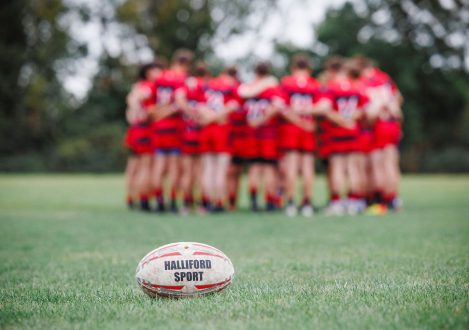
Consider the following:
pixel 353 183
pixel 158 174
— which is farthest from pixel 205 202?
pixel 353 183

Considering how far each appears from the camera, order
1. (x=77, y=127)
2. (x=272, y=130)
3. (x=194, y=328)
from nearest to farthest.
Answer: (x=194, y=328)
(x=272, y=130)
(x=77, y=127)

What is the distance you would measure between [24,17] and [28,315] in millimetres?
34831

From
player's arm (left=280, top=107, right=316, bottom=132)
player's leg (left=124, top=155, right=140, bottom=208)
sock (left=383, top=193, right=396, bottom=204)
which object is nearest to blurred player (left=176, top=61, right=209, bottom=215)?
player's leg (left=124, top=155, right=140, bottom=208)

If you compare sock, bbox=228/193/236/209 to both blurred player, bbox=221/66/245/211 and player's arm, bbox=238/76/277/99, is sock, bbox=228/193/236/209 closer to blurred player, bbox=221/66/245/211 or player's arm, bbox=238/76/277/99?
blurred player, bbox=221/66/245/211

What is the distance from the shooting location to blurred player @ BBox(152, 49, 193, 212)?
849cm

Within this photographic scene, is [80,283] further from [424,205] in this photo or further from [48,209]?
[424,205]

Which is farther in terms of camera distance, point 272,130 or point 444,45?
point 444,45

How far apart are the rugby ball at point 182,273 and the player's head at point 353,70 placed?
6.09 meters

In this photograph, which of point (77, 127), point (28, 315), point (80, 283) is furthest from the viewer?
point (77, 127)

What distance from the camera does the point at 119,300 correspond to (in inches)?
118

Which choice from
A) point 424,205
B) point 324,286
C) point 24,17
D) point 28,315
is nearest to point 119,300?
point 28,315

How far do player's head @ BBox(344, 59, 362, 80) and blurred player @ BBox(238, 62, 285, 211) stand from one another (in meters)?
1.18

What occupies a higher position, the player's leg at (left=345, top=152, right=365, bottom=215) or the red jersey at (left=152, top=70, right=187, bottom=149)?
the red jersey at (left=152, top=70, right=187, bottom=149)

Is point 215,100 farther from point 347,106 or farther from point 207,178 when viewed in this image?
point 347,106
